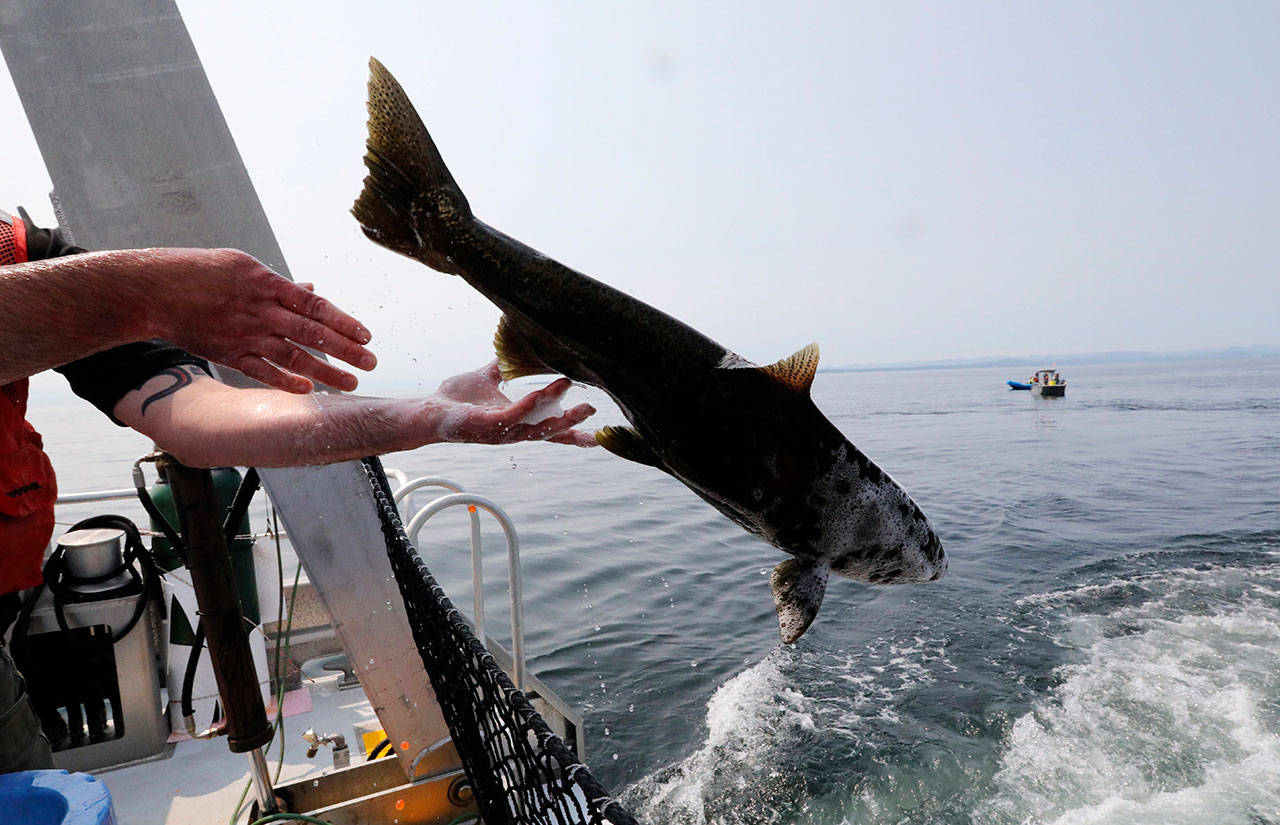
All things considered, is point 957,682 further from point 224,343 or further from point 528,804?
point 224,343

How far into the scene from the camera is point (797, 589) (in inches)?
127

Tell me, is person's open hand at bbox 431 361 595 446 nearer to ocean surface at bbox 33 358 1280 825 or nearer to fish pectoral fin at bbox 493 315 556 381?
fish pectoral fin at bbox 493 315 556 381

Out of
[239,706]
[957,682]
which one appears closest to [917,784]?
[957,682]

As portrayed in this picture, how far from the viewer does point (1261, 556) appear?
14.0m

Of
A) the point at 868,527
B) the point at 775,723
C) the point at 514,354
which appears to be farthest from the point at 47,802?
the point at 775,723

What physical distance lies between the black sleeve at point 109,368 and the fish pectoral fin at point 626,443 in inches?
74.9

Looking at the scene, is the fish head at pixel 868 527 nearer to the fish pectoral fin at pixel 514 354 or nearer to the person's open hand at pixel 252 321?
the fish pectoral fin at pixel 514 354

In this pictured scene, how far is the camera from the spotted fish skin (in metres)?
2.60

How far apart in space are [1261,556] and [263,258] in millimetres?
17665

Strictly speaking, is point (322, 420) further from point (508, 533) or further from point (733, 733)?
point (733, 733)

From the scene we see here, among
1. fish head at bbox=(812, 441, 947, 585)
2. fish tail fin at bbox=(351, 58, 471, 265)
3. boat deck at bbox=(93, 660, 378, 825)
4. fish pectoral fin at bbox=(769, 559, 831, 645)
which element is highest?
fish tail fin at bbox=(351, 58, 471, 265)

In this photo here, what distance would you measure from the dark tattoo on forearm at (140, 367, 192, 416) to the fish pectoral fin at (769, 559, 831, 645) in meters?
2.76

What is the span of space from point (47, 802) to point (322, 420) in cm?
159

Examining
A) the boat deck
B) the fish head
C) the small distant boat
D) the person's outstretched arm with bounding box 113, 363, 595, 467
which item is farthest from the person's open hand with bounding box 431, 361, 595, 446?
the small distant boat
